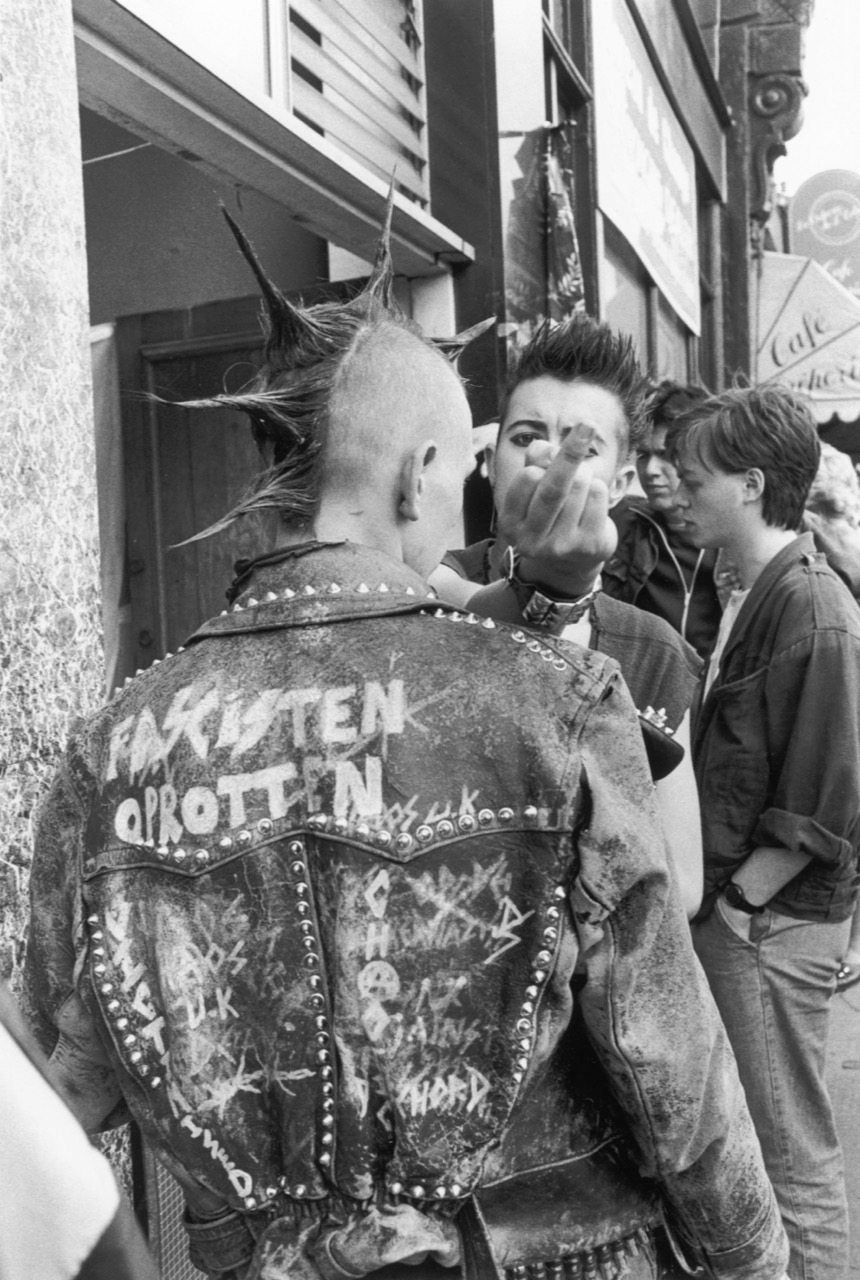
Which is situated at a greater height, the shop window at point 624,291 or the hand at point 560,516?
the shop window at point 624,291

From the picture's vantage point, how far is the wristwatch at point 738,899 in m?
2.98

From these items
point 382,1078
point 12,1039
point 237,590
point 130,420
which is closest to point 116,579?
point 130,420

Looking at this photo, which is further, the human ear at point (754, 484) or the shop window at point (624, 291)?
the shop window at point (624, 291)

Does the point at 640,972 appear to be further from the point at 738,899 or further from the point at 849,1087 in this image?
the point at 849,1087

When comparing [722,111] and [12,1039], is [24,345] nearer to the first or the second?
[12,1039]

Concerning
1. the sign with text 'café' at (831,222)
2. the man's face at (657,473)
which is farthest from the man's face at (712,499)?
the sign with text 'café' at (831,222)

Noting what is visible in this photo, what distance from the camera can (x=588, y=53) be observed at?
5910 millimetres

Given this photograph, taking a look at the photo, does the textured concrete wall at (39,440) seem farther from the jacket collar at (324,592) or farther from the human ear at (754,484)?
the human ear at (754,484)

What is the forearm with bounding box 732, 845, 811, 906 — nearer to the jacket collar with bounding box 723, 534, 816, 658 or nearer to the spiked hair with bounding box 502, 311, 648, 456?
the jacket collar with bounding box 723, 534, 816, 658

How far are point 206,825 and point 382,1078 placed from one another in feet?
1.03

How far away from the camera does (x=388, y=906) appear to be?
1.35 metres

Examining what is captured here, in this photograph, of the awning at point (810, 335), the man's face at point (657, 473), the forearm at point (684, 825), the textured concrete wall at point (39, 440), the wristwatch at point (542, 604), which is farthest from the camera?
the awning at point (810, 335)

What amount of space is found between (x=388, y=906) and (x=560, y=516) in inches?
18.2

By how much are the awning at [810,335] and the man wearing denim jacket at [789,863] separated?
847cm
